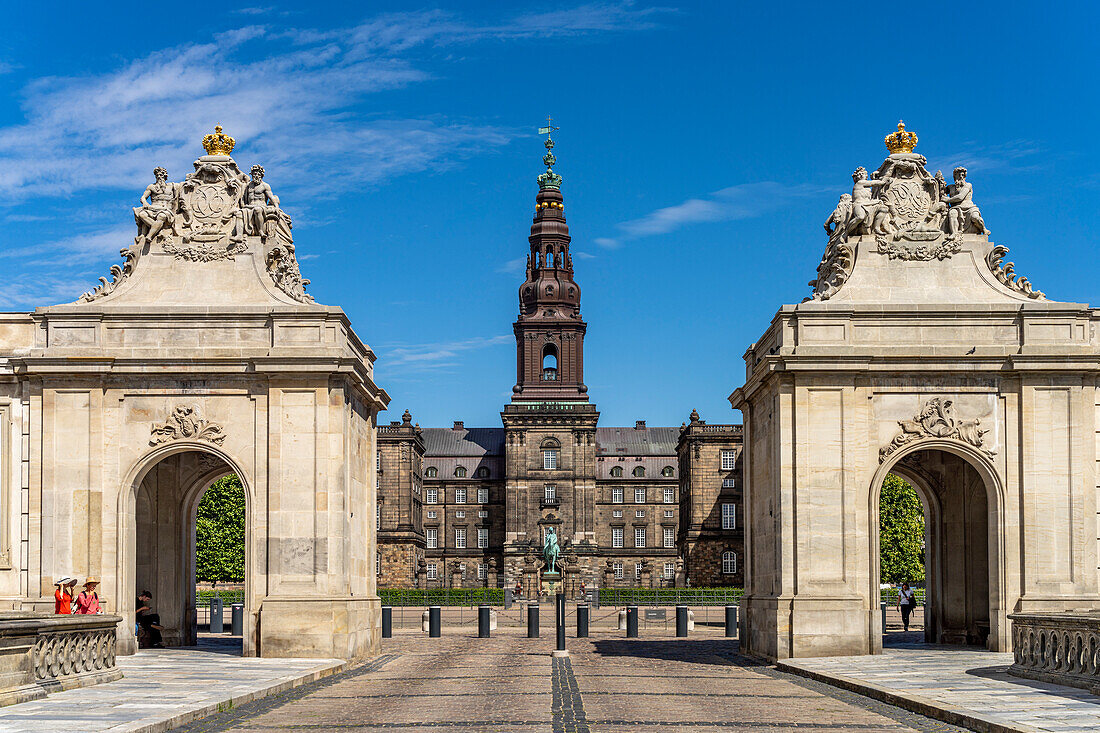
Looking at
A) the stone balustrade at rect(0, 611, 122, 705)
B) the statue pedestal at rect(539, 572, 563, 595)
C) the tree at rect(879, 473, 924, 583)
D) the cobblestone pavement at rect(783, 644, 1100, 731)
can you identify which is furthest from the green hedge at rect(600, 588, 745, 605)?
the stone balustrade at rect(0, 611, 122, 705)

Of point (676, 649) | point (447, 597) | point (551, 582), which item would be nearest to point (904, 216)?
point (676, 649)

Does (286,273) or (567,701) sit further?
(286,273)

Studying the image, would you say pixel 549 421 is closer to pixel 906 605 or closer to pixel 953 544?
pixel 906 605

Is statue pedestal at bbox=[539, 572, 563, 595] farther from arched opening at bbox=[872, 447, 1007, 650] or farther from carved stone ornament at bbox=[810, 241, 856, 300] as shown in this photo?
carved stone ornament at bbox=[810, 241, 856, 300]

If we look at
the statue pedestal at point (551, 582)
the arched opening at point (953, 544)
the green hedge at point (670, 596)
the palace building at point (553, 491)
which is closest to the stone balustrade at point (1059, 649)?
the arched opening at point (953, 544)

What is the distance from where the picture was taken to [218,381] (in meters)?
32.6

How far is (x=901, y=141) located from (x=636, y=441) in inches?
4925

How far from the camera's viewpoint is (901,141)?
A: 34781 mm

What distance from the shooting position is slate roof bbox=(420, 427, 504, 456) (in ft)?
509

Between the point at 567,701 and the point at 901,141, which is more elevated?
A: the point at 901,141

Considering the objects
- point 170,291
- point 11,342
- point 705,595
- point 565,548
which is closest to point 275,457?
point 170,291

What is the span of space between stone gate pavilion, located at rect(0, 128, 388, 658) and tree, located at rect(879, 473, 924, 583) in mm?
63953

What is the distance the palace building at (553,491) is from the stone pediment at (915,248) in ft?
318

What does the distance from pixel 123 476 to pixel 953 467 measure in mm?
20547
